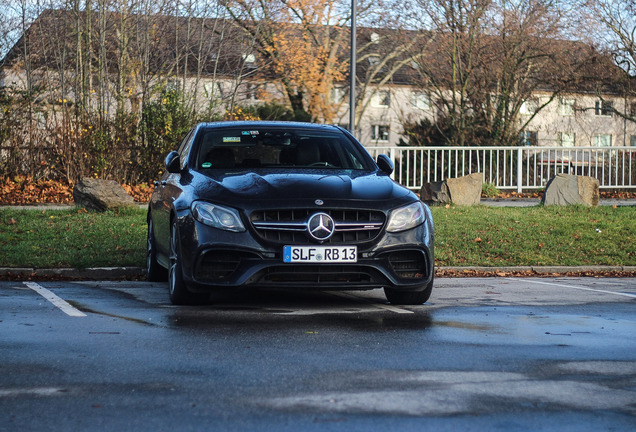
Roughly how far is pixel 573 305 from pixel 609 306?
1.04 feet

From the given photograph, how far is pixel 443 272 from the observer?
12531 millimetres

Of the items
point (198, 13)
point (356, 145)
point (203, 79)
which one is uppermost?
point (198, 13)

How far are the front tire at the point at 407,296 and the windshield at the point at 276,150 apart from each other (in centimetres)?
128

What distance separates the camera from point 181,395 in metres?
Result: 4.84

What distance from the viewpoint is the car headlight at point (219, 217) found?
7.75 m

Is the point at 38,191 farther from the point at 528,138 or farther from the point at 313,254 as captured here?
the point at 528,138

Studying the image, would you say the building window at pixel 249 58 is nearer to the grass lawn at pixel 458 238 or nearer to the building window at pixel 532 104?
the building window at pixel 532 104

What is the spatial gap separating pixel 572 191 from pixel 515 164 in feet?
20.6

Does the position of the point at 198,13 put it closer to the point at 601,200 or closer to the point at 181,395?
the point at 601,200

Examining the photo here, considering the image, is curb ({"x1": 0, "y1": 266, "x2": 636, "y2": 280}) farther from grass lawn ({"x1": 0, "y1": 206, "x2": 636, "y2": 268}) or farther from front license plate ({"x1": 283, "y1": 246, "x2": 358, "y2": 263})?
front license plate ({"x1": 283, "y1": 246, "x2": 358, "y2": 263})

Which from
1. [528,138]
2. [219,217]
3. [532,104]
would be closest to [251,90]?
[532,104]

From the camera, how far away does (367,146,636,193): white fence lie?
26328mm

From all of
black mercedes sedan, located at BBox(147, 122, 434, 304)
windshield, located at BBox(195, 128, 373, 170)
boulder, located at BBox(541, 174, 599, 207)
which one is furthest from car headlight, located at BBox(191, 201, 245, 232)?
boulder, located at BBox(541, 174, 599, 207)

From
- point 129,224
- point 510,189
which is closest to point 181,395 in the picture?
point 129,224
